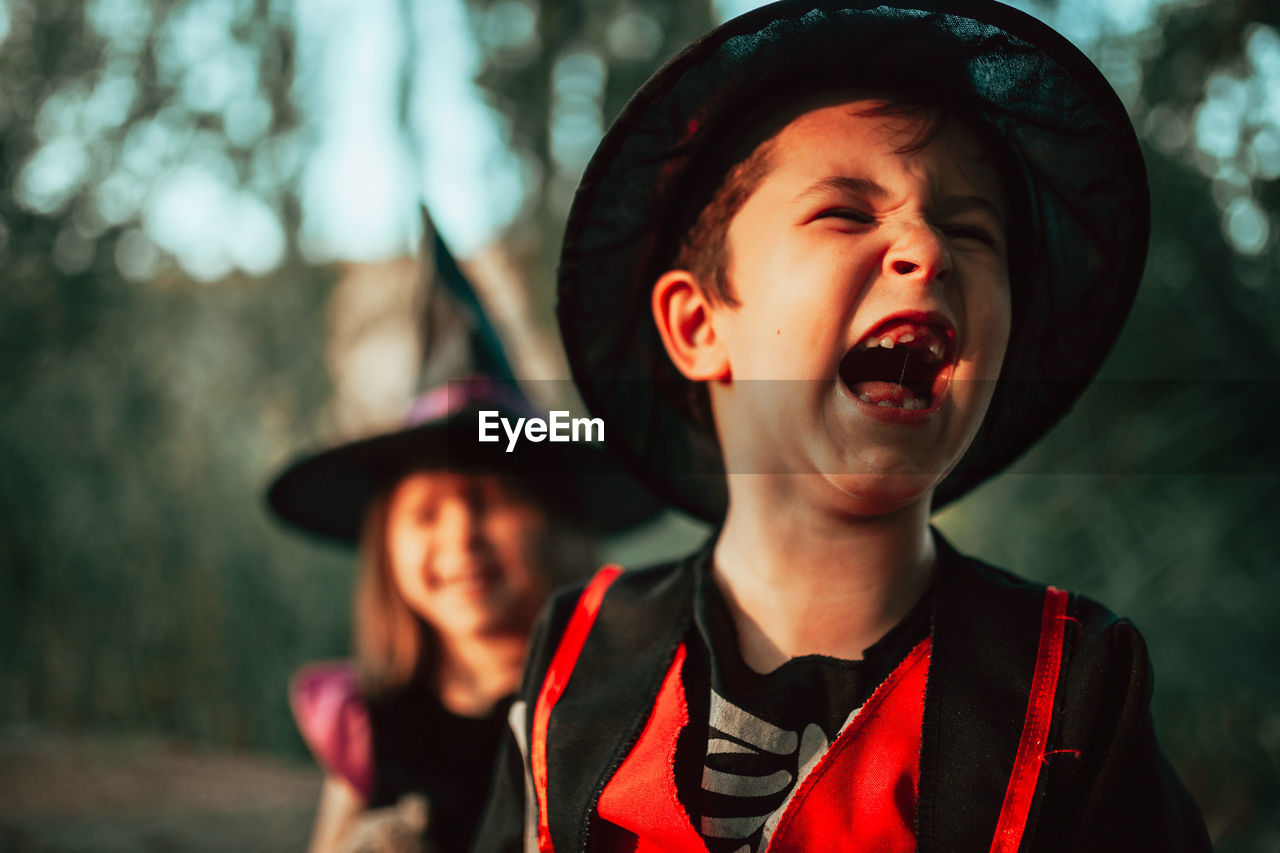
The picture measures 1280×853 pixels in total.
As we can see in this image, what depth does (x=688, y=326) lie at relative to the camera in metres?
0.86

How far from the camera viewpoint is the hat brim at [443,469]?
1566mm

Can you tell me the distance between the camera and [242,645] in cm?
341

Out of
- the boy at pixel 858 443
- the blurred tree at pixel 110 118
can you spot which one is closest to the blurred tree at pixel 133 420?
the blurred tree at pixel 110 118

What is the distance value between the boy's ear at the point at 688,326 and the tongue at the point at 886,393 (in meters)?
0.18

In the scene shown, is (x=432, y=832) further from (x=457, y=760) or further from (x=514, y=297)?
(x=514, y=297)

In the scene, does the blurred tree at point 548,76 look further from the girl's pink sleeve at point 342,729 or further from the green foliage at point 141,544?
the girl's pink sleeve at point 342,729

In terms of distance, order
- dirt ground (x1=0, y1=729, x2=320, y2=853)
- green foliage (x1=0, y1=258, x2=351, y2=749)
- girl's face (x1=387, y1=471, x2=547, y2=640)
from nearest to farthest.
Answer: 1. girl's face (x1=387, y1=471, x2=547, y2=640)
2. dirt ground (x1=0, y1=729, x2=320, y2=853)
3. green foliage (x1=0, y1=258, x2=351, y2=749)

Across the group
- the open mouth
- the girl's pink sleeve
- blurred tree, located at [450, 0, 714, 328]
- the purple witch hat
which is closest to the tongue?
the open mouth

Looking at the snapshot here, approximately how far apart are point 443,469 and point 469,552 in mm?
167

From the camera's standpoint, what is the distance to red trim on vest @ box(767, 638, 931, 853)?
2.24 feet

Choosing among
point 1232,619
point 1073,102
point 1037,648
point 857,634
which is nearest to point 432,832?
point 857,634

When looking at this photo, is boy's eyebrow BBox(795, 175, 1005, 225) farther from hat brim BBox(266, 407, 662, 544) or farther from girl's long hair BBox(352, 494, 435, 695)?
girl's long hair BBox(352, 494, 435, 695)

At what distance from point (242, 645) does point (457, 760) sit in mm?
2229

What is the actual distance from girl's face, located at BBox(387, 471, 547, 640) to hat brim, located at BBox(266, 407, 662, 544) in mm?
42
